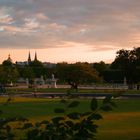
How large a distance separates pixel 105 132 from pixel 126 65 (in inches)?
3331

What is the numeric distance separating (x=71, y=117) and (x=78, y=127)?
10 cm

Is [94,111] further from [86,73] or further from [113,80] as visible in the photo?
[113,80]

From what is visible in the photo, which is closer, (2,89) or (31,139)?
(31,139)

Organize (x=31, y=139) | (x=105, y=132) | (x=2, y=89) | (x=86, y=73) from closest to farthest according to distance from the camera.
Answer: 1. (x=31, y=139)
2. (x=2, y=89)
3. (x=105, y=132)
4. (x=86, y=73)

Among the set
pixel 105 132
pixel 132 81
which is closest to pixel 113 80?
pixel 132 81

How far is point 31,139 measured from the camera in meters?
4.08

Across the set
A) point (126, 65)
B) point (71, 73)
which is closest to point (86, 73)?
point (71, 73)

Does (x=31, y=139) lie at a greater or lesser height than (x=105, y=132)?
greater

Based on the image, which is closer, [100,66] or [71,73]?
[71,73]

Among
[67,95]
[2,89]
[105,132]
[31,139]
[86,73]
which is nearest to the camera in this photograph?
[31,139]

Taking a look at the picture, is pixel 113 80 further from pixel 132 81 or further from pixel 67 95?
pixel 67 95

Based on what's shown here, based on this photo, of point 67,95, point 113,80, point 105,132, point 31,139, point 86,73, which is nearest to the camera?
point 31,139

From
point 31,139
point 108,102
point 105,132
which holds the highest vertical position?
point 108,102

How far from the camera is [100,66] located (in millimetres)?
140500
